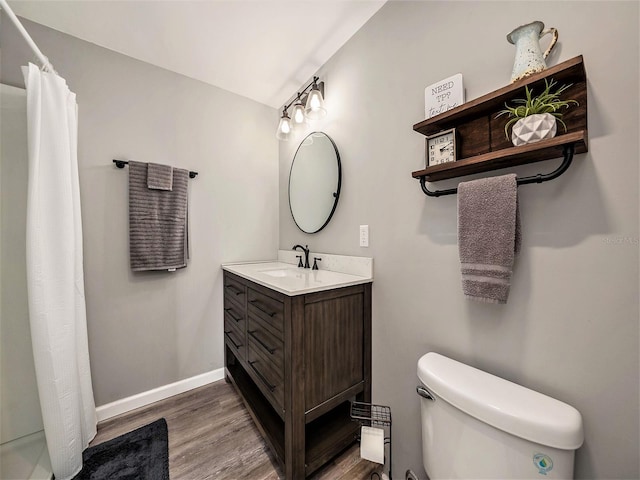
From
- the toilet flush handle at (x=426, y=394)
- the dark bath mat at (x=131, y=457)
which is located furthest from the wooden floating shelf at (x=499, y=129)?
the dark bath mat at (x=131, y=457)

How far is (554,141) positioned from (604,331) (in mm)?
550

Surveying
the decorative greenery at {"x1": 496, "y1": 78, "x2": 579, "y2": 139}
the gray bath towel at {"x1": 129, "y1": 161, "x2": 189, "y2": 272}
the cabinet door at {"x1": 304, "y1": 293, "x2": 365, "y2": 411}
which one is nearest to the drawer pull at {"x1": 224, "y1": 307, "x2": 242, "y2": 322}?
the gray bath towel at {"x1": 129, "y1": 161, "x2": 189, "y2": 272}

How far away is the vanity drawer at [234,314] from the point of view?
1576mm

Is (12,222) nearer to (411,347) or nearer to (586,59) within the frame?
(411,347)

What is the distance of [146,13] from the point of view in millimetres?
1333

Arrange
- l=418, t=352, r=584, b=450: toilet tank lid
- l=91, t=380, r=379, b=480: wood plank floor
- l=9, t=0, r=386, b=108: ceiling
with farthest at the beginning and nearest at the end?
l=9, t=0, r=386, b=108: ceiling < l=91, t=380, r=379, b=480: wood plank floor < l=418, t=352, r=584, b=450: toilet tank lid

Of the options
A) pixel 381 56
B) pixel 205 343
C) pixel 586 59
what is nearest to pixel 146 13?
pixel 381 56

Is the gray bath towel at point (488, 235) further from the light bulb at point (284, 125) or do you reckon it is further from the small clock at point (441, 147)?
the light bulb at point (284, 125)

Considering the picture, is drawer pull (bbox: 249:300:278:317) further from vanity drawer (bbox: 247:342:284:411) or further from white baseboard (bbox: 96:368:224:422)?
white baseboard (bbox: 96:368:224:422)

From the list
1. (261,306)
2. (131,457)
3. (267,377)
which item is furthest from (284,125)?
(131,457)

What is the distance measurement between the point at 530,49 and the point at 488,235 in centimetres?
58

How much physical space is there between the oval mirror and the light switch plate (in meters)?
0.30

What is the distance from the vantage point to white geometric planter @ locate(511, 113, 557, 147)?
66cm

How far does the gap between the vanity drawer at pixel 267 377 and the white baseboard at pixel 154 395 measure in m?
0.78
